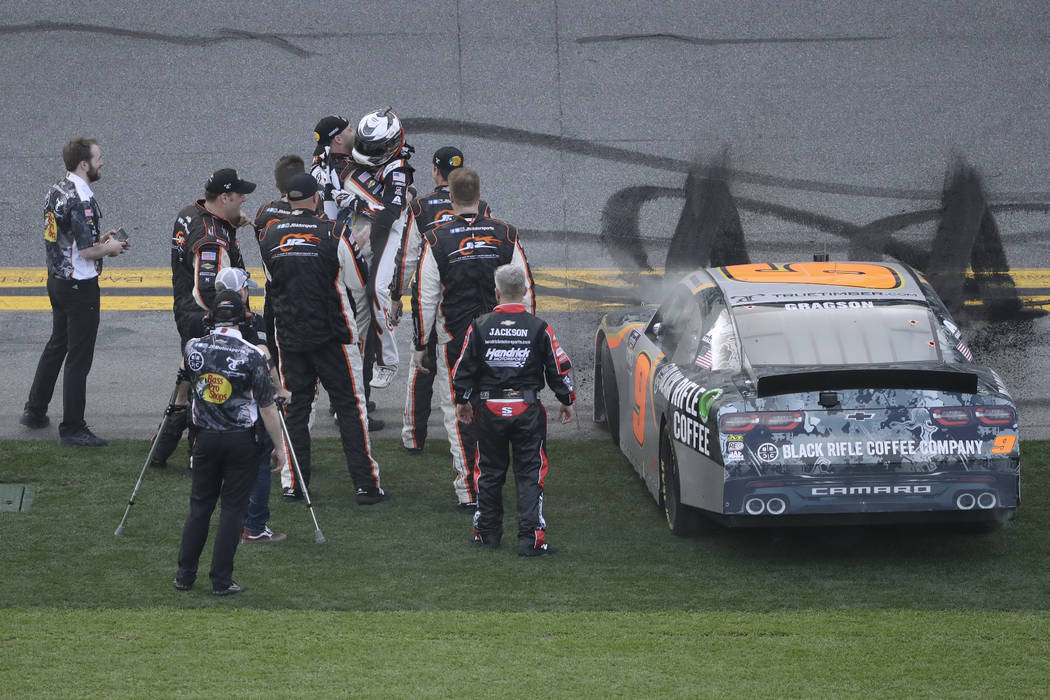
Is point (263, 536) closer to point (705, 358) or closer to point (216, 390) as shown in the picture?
point (216, 390)

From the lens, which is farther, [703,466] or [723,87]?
[723,87]

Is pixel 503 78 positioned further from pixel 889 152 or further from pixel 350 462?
pixel 350 462

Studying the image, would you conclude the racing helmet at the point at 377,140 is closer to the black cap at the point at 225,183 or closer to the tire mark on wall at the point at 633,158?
the black cap at the point at 225,183

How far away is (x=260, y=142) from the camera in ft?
51.3

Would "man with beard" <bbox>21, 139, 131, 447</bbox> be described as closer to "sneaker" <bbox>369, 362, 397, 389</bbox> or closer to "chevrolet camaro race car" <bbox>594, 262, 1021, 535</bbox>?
"sneaker" <bbox>369, 362, 397, 389</bbox>

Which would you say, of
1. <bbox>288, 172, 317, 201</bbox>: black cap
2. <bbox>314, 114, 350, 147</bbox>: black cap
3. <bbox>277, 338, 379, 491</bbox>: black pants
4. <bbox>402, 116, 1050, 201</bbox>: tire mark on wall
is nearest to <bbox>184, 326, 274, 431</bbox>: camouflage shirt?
<bbox>277, 338, 379, 491</bbox>: black pants

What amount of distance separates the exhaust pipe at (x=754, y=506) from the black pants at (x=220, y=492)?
7.66 feet

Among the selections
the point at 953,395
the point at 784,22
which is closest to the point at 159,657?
the point at 953,395

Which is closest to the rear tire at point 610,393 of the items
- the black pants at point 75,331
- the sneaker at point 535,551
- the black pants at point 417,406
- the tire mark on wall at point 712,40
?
the black pants at point 417,406

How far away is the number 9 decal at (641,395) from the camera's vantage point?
8148 mm

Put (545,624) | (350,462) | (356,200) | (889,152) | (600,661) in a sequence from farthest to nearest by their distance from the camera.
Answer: (889,152) < (356,200) < (350,462) < (545,624) < (600,661)

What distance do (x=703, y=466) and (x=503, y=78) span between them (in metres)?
10.1

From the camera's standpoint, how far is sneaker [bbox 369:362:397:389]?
32.8 ft

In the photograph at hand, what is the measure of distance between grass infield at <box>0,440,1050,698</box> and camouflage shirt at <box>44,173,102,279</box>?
143 centimetres
